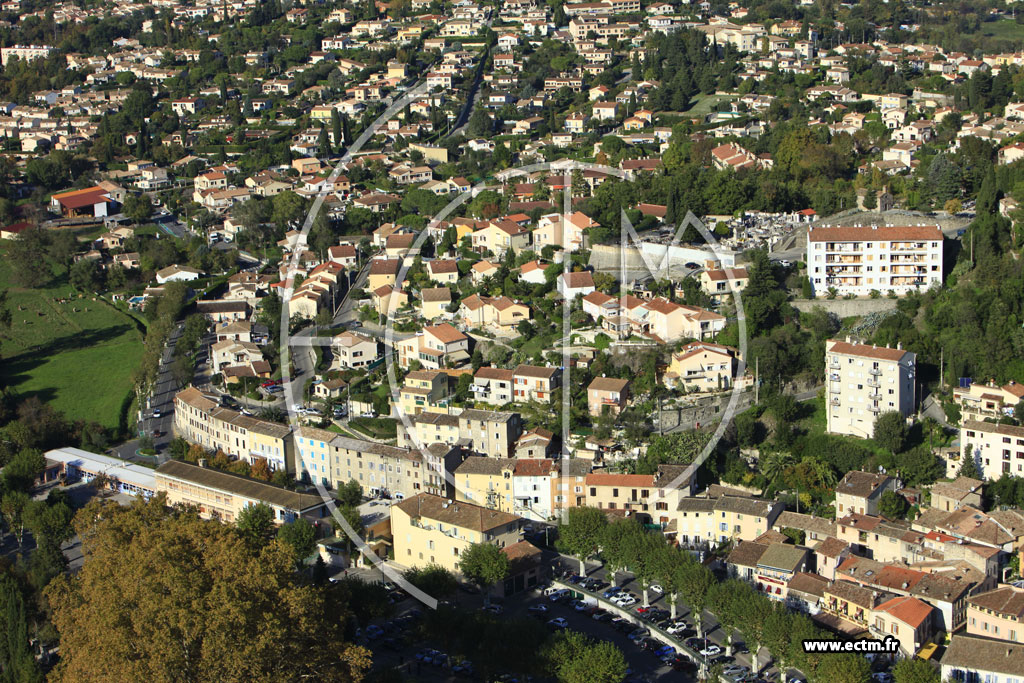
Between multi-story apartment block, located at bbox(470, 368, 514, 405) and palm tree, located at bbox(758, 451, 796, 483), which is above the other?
multi-story apartment block, located at bbox(470, 368, 514, 405)

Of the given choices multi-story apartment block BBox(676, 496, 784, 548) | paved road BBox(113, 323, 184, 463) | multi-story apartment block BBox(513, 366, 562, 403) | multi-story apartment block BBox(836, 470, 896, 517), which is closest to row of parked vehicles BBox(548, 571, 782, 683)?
multi-story apartment block BBox(676, 496, 784, 548)

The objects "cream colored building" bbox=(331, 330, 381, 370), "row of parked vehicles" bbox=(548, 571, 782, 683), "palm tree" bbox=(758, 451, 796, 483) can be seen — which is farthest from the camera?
"cream colored building" bbox=(331, 330, 381, 370)

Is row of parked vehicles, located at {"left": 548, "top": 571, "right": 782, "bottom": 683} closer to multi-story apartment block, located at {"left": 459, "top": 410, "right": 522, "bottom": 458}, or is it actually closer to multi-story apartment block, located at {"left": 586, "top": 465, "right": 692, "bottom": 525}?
multi-story apartment block, located at {"left": 586, "top": 465, "right": 692, "bottom": 525}

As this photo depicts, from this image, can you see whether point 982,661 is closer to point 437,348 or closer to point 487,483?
point 487,483

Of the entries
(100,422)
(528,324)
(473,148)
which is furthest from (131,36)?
(528,324)

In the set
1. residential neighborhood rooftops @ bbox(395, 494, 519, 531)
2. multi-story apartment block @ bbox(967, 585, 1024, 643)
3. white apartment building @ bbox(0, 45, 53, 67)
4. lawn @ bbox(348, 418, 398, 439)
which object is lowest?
multi-story apartment block @ bbox(967, 585, 1024, 643)

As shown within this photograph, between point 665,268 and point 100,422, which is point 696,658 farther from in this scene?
point 100,422

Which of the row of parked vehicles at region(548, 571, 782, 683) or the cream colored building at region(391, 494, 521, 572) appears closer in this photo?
the row of parked vehicles at region(548, 571, 782, 683)

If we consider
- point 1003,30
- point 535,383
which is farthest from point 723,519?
point 1003,30
